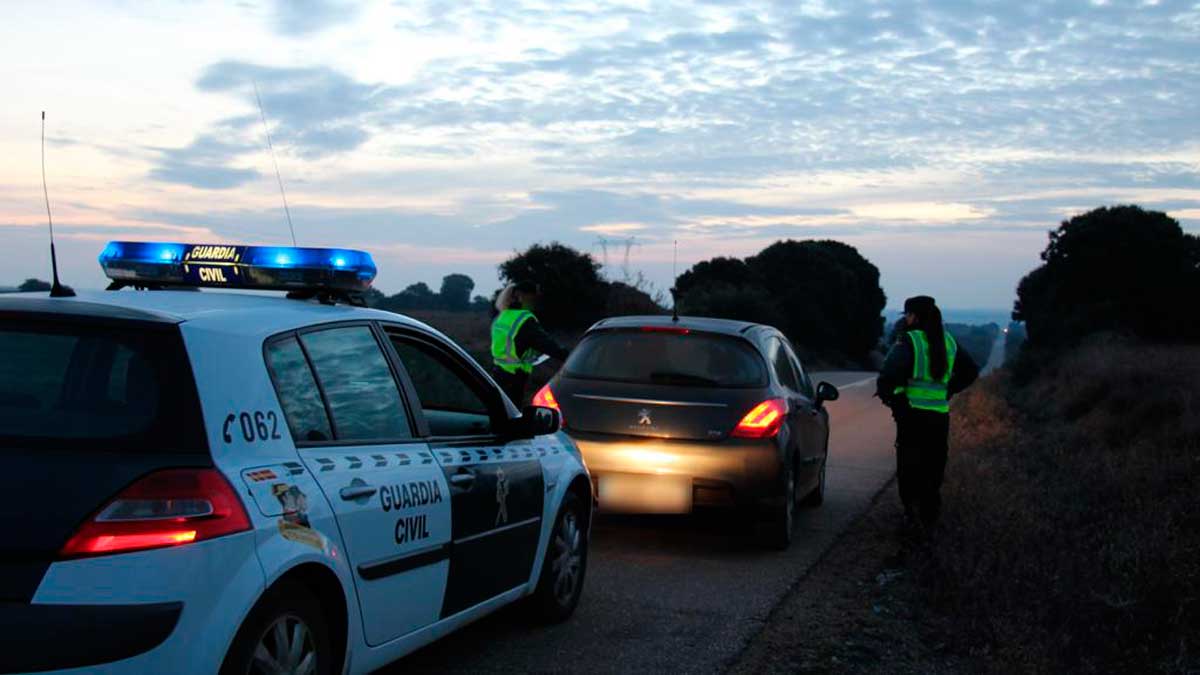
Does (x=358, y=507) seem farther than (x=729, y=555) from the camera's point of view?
No

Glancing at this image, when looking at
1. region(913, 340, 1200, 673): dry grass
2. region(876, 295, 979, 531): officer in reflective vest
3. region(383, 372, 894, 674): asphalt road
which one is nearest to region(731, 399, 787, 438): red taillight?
region(383, 372, 894, 674): asphalt road

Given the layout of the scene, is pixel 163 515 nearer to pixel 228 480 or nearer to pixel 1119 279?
pixel 228 480

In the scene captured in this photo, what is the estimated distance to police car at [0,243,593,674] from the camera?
12.0 feet

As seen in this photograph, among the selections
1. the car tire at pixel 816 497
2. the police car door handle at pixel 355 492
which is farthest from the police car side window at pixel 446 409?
the car tire at pixel 816 497

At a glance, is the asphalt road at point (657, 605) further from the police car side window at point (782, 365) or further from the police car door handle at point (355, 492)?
the police car door handle at point (355, 492)

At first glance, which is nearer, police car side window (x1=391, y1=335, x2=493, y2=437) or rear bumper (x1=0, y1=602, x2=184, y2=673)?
rear bumper (x1=0, y1=602, x2=184, y2=673)

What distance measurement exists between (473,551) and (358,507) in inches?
43.4

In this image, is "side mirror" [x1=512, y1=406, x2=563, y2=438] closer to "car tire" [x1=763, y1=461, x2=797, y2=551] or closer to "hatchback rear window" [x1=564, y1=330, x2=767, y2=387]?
"hatchback rear window" [x1=564, y1=330, x2=767, y2=387]

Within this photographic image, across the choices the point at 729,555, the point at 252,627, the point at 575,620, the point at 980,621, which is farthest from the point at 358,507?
the point at 729,555

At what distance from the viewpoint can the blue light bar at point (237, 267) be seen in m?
5.25

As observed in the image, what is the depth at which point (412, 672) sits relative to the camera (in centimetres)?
592

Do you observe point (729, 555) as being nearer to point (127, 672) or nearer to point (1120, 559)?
point (1120, 559)

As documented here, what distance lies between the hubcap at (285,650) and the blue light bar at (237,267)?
1503 millimetres

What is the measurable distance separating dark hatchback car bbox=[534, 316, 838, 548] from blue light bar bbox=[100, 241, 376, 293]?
377 cm
